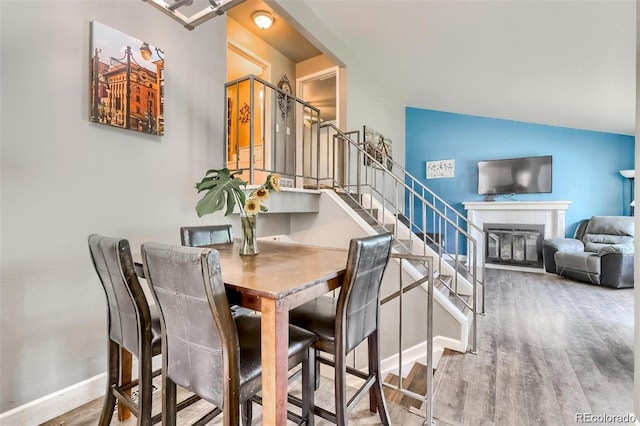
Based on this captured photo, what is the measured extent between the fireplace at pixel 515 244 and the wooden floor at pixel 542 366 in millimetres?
1645

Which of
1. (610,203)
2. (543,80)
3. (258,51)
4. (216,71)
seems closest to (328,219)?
(216,71)

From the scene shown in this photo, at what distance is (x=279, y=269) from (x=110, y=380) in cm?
97

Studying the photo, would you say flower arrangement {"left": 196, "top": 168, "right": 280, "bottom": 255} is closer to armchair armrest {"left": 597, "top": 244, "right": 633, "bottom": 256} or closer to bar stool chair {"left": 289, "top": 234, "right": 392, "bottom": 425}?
bar stool chair {"left": 289, "top": 234, "right": 392, "bottom": 425}

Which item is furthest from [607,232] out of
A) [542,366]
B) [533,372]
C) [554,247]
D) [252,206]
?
[252,206]

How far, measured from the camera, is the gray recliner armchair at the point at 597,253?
402 cm

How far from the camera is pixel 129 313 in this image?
1.21 m

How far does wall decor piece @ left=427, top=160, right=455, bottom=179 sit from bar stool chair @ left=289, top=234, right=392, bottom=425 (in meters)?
5.29

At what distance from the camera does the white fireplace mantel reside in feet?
16.7

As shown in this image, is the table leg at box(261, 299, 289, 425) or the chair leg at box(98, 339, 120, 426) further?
the chair leg at box(98, 339, 120, 426)

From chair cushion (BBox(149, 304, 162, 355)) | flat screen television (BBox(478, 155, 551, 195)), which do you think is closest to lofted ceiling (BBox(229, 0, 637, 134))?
flat screen television (BBox(478, 155, 551, 195))

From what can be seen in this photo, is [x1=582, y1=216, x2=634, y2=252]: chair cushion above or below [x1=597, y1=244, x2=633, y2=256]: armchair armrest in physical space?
above

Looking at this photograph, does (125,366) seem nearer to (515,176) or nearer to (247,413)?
(247,413)

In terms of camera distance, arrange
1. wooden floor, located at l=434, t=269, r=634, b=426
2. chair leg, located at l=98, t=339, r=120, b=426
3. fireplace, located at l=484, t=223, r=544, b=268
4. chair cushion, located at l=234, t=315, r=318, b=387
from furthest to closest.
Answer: fireplace, located at l=484, t=223, r=544, b=268
wooden floor, located at l=434, t=269, r=634, b=426
chair leg, located at l=98, t=339, r=120, b=426
chair cushion, located at l=234, t=315, r=318, b=387

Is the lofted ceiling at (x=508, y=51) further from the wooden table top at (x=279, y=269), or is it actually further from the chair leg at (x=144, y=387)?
the chair leg at (x=144, y=387)
